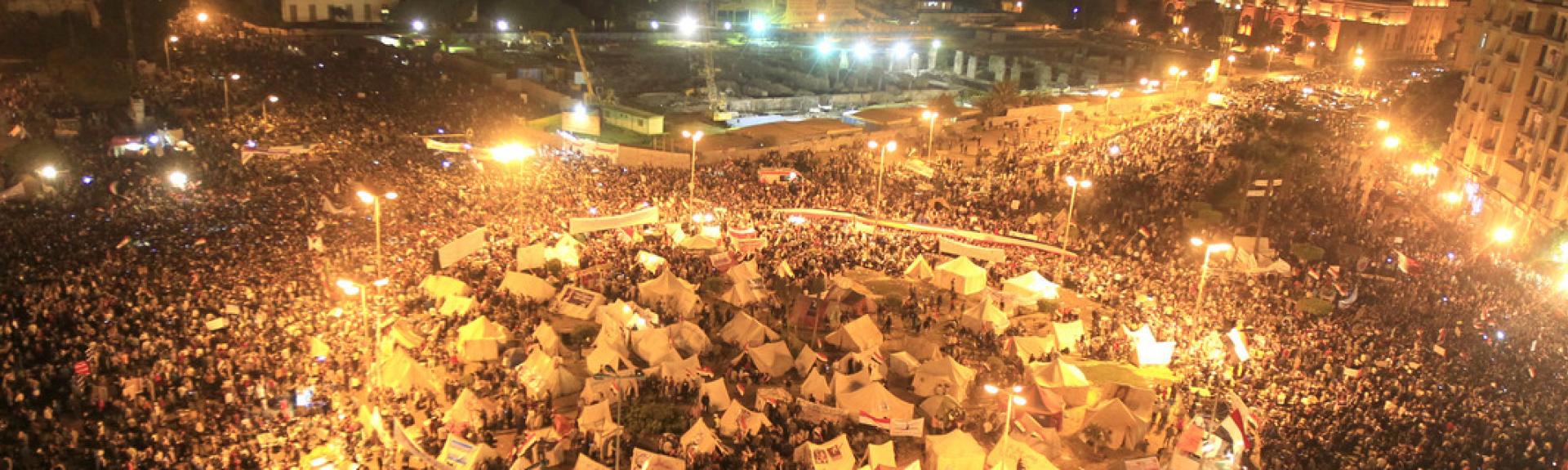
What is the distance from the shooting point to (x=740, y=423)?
19016 mm

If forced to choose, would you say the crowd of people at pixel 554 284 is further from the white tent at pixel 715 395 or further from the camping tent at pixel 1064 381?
the camping tent at pixel 1064 381

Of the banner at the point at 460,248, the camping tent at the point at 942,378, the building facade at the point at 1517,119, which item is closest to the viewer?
the camping tent at the point at 942,378

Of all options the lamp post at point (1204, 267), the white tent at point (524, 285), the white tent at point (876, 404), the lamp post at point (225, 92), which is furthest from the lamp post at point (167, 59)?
the lamp post at point (1204, 267)

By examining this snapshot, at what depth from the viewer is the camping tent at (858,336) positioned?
23141mm

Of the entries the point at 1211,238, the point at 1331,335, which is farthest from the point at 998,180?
the point at 1331,335

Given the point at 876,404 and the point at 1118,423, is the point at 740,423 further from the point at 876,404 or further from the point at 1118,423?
the point at 1118,423

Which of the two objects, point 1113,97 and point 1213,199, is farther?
point 1113,97

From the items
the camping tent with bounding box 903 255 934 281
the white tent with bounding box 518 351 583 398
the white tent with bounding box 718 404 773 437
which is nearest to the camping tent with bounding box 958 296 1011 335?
the camping tent with bounding box 903 255 934 281

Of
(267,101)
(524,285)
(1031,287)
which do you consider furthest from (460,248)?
(267,101)

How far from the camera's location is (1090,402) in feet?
70.7

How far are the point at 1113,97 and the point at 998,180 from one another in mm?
20653

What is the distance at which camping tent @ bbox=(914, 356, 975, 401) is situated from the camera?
21.4m

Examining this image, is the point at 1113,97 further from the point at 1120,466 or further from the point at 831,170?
the point at 1120,466

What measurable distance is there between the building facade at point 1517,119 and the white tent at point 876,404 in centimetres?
2298
